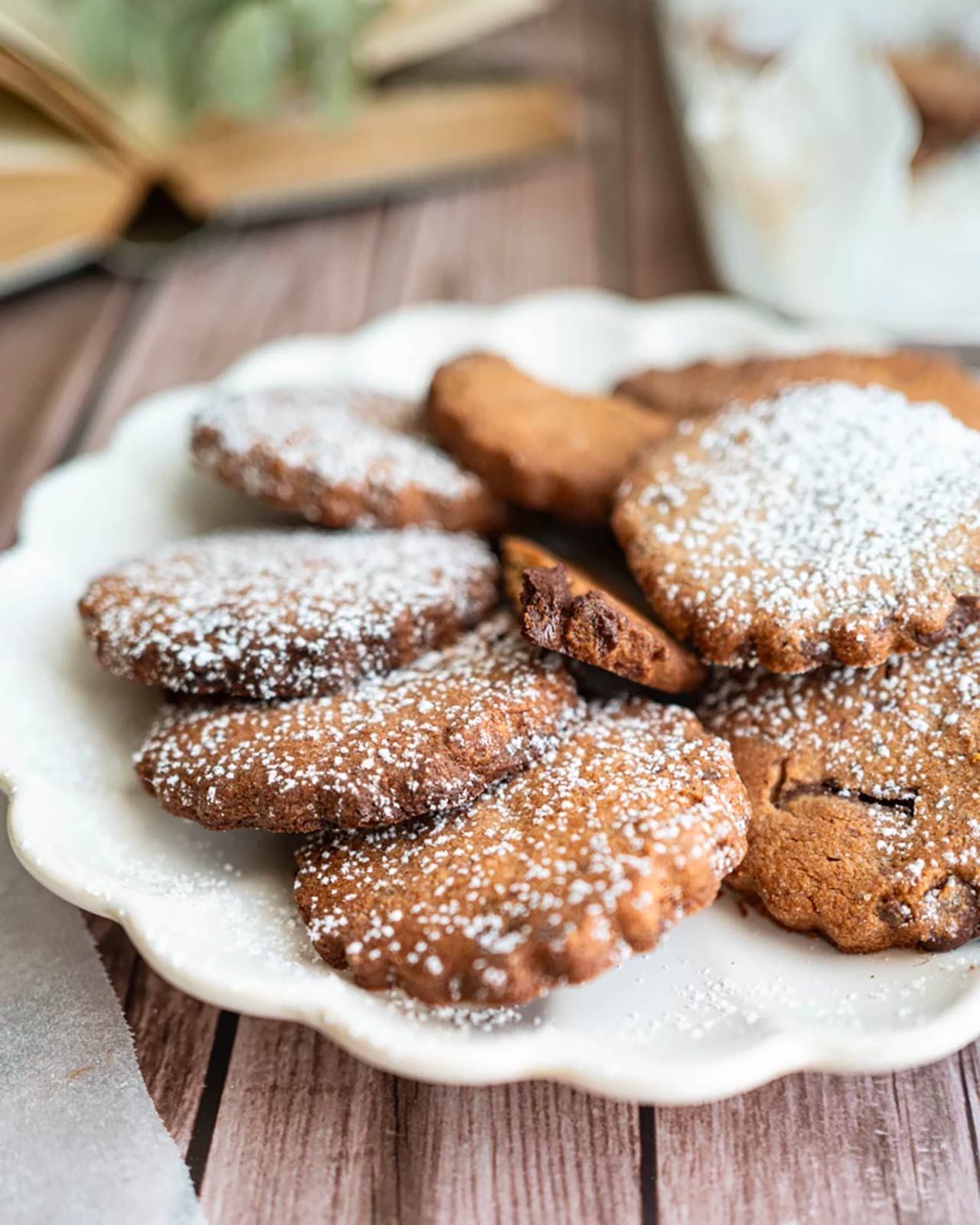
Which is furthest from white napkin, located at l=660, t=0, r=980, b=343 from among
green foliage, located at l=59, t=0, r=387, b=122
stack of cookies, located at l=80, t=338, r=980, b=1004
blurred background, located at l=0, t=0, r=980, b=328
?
green foliage, located at l=59, t=0, r=387, b=122

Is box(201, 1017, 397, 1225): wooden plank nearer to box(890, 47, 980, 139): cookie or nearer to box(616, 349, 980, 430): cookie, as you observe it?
box(616, 349, 980, 430): cookie

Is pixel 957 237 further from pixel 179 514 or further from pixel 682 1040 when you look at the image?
pixel 682 1040

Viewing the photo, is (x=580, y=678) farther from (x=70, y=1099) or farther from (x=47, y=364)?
(x=47, y=364)

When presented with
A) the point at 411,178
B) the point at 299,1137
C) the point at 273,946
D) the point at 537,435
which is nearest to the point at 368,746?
the point at 273,946

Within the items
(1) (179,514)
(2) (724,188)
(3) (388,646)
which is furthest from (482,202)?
(3) (388,646)

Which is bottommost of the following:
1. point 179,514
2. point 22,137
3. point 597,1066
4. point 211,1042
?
point 211,1042

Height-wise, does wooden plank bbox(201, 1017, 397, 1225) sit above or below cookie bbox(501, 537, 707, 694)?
below
